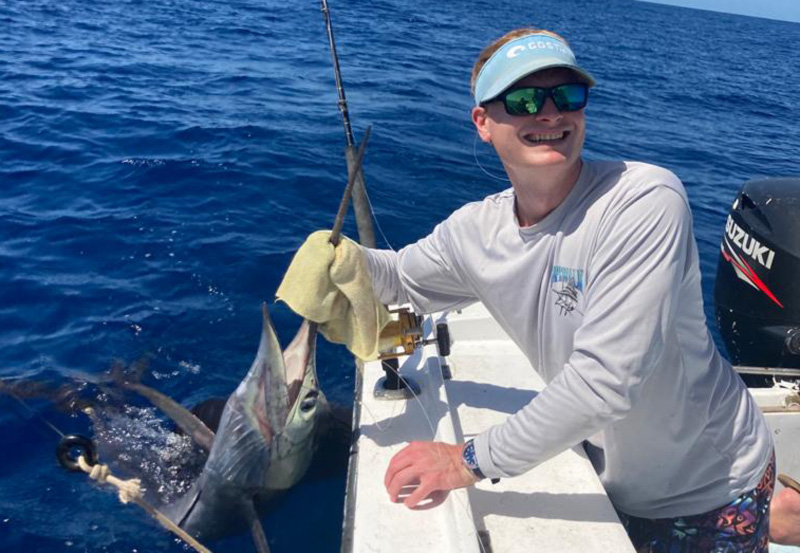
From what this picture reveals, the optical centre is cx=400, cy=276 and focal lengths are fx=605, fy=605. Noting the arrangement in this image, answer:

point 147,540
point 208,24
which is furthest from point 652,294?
point 208,24

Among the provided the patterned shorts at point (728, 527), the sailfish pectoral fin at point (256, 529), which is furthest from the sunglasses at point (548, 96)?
the sailfish pectoral fin at point (256, 529)

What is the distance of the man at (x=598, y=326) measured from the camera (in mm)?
1448

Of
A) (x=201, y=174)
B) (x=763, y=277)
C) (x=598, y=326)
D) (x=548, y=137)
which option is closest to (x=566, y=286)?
(x=598, y=326)

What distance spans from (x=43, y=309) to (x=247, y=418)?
2778mm

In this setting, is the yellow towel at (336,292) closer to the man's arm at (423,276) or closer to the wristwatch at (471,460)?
the man's arm at (423,276)

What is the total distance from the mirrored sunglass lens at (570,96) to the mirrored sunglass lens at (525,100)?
4 centimetres

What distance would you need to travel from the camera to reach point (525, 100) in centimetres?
165

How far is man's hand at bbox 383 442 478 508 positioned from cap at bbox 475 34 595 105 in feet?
3.41

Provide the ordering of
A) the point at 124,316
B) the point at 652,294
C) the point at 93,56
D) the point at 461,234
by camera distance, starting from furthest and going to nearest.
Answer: the point at 93,56
the point at 124,316
the point at 461,234
the point at 652,294

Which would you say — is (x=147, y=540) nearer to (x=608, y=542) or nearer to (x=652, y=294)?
(x=608, y=542)

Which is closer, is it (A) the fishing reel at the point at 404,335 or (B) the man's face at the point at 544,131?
(B) the man's face at the point at 544,131

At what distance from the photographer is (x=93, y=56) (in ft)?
33.8

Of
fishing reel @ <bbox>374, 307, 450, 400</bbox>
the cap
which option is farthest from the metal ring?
the cap

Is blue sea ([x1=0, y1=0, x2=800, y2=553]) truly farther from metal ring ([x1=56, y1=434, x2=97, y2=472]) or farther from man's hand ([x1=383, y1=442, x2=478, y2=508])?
man's hand ([x1=383, y1=442, x2=478, y2=508])
